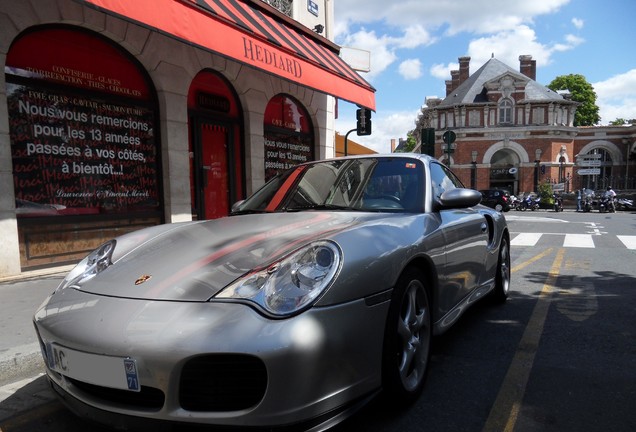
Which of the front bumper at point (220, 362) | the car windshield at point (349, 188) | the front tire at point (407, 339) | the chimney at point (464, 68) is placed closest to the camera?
the front bumper at point (220, 362)

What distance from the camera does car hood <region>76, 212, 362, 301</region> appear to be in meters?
1.88

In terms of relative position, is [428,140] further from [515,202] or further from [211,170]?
[515,202]

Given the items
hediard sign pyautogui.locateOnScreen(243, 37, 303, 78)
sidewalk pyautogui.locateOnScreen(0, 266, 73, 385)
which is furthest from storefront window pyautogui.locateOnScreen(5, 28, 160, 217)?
hediard sign pyautogui.locateOnScreen(243, 37, 303, 78)

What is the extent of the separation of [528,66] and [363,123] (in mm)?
45517

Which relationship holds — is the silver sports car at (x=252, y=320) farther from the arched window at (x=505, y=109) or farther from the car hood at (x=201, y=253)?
the arched window at (x=505, y=109)

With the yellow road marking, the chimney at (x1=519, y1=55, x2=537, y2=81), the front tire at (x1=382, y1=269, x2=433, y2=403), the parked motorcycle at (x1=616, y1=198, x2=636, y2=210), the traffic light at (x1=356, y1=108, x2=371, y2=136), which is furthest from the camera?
the chimney at (x1=519, y1=55, x2=537, y2=81)

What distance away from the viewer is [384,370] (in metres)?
2.08

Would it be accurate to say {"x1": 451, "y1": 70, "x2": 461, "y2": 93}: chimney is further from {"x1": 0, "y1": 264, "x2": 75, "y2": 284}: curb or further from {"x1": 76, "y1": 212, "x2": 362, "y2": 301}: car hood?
{"x1": 76, "y1": 212, "x2": 362, "y2": 301}: car hood

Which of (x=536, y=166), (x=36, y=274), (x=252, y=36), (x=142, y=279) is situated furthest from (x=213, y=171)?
(x=536, y=166)

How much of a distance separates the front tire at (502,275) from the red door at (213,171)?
5671mm

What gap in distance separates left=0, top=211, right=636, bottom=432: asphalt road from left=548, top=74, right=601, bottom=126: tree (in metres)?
61.6

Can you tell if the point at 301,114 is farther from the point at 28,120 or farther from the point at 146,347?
the point at 146,347

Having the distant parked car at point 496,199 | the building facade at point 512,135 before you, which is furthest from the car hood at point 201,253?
the building facade at point 512,135

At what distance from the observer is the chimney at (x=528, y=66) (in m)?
48.4
